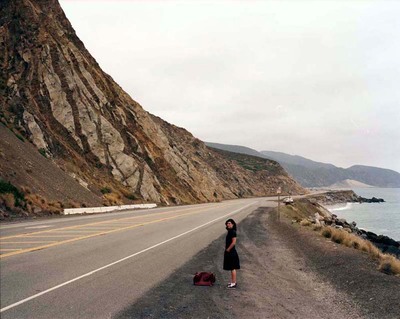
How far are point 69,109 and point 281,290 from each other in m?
44.9

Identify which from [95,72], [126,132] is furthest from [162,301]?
[95,72]

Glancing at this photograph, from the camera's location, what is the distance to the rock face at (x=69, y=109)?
44.3 metres

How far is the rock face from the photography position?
44.3 meters

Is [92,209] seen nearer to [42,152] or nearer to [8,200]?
[8,200]

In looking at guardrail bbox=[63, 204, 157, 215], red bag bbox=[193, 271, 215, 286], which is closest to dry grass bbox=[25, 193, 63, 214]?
guardrail bbox=[63, 204, 157, 215]

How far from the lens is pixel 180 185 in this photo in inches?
2586

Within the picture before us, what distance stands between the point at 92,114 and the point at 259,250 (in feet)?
132

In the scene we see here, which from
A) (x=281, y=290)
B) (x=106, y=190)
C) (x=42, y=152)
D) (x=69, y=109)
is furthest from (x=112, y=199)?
(x=281, y=290)

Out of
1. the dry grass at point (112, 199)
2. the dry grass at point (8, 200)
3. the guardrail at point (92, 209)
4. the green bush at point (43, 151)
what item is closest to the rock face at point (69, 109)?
the green bush at point (43, 151)

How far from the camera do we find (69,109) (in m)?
49.4

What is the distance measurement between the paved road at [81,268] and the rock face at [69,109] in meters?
26.9

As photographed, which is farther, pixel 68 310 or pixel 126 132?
pixel 126 132

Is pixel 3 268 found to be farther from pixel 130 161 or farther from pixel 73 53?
pixel 73 53

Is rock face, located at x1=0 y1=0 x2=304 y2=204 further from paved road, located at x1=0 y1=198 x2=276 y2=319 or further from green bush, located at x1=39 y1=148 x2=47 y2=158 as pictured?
paved road, located at x1=0 y1=198 x2=276 y2=319
